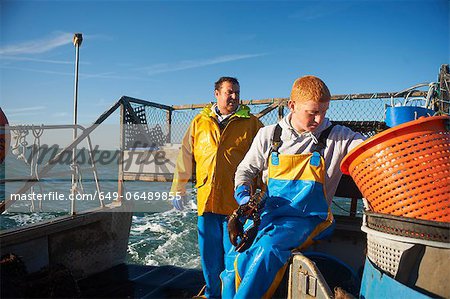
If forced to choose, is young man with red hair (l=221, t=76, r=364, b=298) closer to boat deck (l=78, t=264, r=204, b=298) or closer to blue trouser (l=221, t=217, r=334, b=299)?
blue trouser (l=221, t=217, r=334, b=299)

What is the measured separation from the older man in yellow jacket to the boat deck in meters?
1.12

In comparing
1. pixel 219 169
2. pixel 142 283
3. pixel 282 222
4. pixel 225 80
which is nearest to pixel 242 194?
pixel 282 222

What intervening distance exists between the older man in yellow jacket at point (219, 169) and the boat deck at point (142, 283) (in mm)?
1123

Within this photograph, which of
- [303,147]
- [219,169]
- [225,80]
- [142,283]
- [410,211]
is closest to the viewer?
[410,211]

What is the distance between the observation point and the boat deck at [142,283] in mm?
3952

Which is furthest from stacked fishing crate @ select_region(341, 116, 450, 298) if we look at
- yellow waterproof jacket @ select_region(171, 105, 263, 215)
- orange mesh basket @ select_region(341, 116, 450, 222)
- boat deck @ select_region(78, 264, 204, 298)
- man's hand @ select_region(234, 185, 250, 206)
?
boat deck @ select_region(78, 264, 204, 298)

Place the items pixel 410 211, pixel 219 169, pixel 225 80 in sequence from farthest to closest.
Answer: pixel 225 80
pixel 219 169
pixel 410 211

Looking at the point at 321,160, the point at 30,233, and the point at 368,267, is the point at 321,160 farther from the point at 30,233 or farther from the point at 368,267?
the point at 30,233

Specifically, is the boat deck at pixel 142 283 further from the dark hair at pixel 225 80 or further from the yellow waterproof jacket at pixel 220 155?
the dark hair at pixel 225 80

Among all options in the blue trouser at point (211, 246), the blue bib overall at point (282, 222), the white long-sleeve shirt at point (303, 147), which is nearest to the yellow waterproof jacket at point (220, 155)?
the blue trouser at point (211, 246)

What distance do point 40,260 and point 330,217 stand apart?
310 centimetres

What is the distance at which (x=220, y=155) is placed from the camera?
308 centimetres

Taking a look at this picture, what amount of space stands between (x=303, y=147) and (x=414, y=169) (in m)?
0.78

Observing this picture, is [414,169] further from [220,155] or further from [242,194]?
[220,155]
